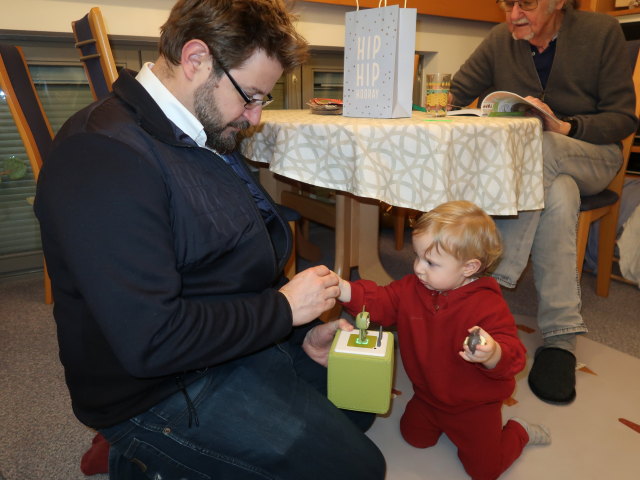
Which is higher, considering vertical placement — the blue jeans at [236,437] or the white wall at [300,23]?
the white wall at [300,23]

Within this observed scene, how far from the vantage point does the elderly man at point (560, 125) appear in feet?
4.60

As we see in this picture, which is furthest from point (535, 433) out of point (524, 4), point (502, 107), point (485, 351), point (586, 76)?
point (524, 4)

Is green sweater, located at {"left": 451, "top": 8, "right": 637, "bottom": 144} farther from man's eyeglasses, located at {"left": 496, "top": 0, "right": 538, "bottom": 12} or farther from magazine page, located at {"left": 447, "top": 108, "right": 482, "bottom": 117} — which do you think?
magazine page, located at {"left": 447, "top": 108, "right": 482, "bottom": 117}

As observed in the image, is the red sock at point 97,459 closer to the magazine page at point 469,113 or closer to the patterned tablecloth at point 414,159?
the patterned tablecloth at point 414,159

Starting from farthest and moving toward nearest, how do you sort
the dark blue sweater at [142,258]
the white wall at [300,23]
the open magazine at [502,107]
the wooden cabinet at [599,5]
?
the wooden cabinet at [599,5]
the white wall at [300,23]
the open magazine at [502,107]
the dark blue sweater at [142,258]

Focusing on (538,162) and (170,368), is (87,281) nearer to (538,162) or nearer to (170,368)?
(170,368)

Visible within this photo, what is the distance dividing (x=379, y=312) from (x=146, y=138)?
0.64 m

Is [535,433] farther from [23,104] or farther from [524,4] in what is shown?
[23,104]

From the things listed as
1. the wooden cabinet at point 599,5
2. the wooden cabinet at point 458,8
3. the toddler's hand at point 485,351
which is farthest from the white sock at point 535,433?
the wooden cabinet at point 599,5

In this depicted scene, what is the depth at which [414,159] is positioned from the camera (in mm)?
1062

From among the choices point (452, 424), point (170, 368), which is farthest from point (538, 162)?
point (170, 368)

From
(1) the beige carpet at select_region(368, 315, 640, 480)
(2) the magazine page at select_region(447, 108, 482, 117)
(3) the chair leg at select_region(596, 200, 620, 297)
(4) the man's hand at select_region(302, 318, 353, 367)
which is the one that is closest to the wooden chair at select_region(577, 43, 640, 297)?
(3) the chair leg at select_region(596, 200, 620, 297)

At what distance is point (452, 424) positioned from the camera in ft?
3.50

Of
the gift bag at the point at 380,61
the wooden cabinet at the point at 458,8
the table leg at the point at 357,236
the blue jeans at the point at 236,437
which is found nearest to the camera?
the blue jeans at the point at 236,437
